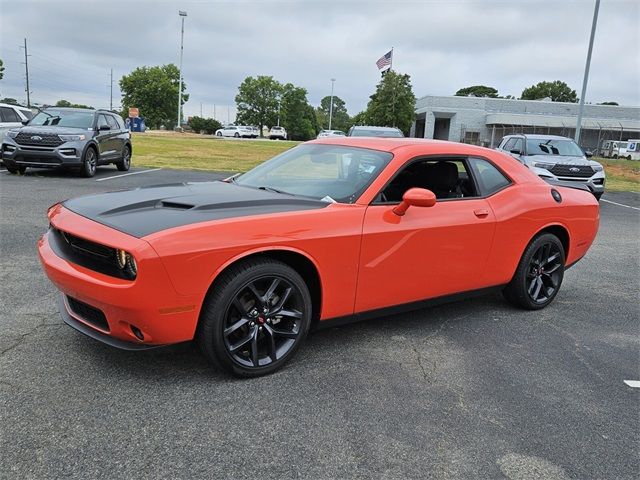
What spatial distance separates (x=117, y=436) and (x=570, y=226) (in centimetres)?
425

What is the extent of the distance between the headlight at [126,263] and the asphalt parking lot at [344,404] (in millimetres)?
518

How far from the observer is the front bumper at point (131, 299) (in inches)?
110

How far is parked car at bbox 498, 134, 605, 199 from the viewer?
528 inches

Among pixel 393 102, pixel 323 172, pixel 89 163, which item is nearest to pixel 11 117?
pixel 89 163

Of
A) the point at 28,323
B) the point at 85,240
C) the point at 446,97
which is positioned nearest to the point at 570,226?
the point at 85,240

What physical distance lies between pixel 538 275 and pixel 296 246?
8.86 ft

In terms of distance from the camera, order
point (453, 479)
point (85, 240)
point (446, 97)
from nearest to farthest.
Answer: point (453, 479) → point (85, 240) → point (446, 97)

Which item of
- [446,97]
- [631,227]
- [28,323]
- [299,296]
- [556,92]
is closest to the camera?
[299,296]

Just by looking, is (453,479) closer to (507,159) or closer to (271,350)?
(271,350)

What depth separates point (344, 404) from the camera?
3.04 m

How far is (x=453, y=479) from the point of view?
2.46 m

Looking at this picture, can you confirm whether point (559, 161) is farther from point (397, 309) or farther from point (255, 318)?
point (255, 318)

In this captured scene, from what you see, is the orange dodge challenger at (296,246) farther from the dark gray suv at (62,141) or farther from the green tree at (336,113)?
the green tree at (336,113)

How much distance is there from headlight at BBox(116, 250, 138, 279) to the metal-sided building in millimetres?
54060
